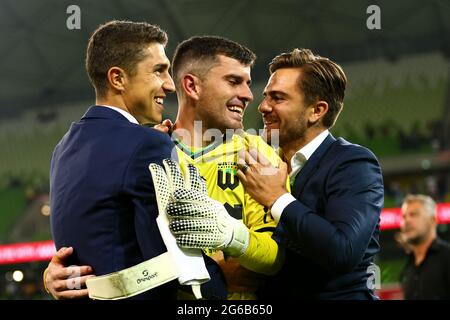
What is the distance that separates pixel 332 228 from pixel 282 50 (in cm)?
768

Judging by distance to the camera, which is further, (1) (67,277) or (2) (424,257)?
(2) (424,257)

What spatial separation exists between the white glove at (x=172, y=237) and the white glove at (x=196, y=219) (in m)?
0.02

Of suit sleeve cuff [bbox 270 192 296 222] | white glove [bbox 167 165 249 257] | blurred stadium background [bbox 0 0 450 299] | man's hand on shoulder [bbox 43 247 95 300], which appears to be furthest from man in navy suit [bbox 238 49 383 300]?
blurred stadium background [bbox 0 0 450 299]

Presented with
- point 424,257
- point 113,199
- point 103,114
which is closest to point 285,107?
point 103,114

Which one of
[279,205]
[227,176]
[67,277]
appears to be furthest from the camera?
[227,176]

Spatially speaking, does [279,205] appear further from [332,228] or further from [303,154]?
[303,154]

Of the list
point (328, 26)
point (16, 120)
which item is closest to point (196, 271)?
point (328, 26)

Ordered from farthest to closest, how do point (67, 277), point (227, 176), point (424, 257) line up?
point (424, 257), point (227, 176), point (67, 277)

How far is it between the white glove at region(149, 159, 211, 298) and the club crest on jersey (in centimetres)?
36

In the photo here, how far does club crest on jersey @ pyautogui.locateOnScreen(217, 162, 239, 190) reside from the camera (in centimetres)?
203

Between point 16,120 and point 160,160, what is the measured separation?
957cm

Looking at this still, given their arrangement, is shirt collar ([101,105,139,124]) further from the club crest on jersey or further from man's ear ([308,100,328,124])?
man's ear ([308,100,328,124])

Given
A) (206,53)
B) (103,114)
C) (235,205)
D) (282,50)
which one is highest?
(282,50)

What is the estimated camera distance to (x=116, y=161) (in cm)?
170
